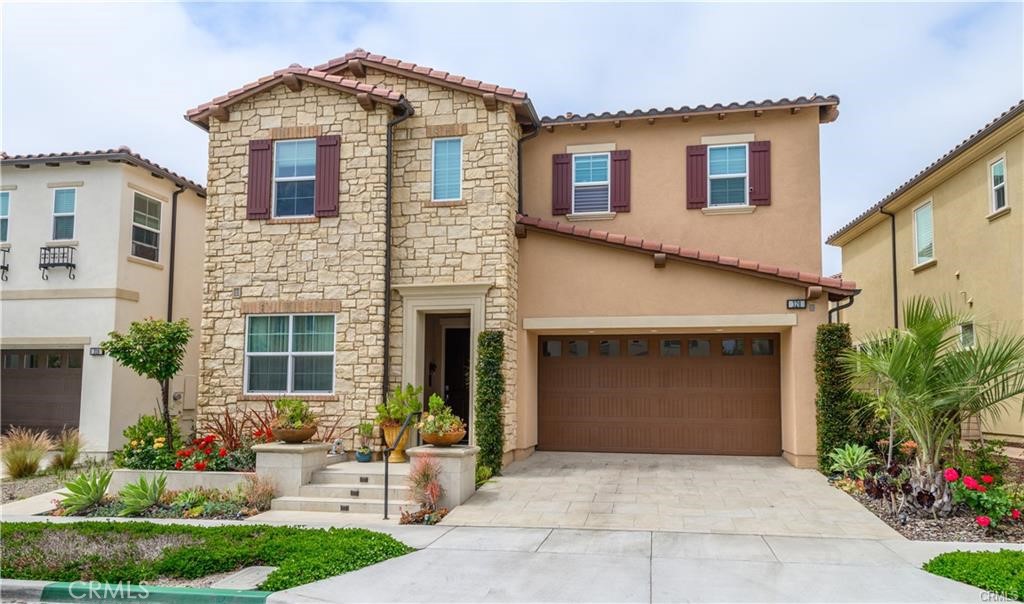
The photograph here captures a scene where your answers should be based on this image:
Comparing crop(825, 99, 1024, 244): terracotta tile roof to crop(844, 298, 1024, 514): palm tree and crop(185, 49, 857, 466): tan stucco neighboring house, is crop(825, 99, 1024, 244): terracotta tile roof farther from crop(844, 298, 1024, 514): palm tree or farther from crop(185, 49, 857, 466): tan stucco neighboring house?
crop(844, 298, 1024, 514): palm tree

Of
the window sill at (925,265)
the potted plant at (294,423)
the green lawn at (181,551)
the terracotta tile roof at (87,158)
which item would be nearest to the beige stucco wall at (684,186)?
the window sill at (925,265)

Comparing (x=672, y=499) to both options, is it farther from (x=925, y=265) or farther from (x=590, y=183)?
(x=925, y=265)

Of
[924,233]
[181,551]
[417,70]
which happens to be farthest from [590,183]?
[181,551]

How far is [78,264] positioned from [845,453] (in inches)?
601

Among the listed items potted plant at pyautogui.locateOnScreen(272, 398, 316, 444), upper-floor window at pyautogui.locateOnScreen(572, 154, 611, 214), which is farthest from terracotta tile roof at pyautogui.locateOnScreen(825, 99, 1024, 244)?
potted plant at pyautogui.locateOnScreen(272, 398, 316, 444)

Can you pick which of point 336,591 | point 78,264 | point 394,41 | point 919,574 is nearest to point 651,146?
point 394,41

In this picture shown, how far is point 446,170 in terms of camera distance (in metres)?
13.7

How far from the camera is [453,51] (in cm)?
1520

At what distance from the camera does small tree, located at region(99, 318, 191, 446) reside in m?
12.2

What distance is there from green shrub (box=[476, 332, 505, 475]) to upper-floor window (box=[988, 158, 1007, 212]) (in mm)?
9908

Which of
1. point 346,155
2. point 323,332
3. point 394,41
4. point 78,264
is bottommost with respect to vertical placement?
point 323,332

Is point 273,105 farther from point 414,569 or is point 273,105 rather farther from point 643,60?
point 414,569

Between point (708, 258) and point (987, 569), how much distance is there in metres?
6.99

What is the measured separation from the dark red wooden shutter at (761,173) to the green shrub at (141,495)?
37.2ft
